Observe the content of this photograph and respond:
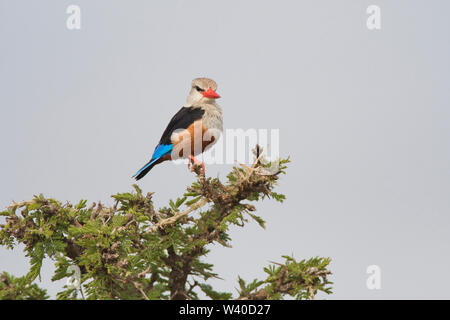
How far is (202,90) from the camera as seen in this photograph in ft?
30.3

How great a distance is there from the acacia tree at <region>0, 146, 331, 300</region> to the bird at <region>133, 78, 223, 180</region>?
1.89 meters

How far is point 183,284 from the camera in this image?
6.65 m

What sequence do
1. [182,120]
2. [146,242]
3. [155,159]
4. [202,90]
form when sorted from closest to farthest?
[146,242]
[155,159]
[182,120]
[202,90]

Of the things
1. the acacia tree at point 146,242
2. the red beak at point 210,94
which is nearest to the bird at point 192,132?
the red beak at point 210,94

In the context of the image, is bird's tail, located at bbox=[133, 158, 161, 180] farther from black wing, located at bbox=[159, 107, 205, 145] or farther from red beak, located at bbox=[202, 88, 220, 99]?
red beak, located at bbox=[202, 88, 220, 99]

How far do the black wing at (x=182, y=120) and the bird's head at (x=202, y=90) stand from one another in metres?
0.20

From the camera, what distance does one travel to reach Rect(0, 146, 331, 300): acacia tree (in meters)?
5.90

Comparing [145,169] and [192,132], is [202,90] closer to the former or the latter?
[192,132]

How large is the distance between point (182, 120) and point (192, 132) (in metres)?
0.31

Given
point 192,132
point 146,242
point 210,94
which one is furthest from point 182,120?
point 146,242

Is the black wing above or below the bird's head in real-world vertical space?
below

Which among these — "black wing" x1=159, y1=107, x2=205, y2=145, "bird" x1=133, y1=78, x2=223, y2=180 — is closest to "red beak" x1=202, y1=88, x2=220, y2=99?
"bird" x1=133, y1=78, x2=223, y2=180
